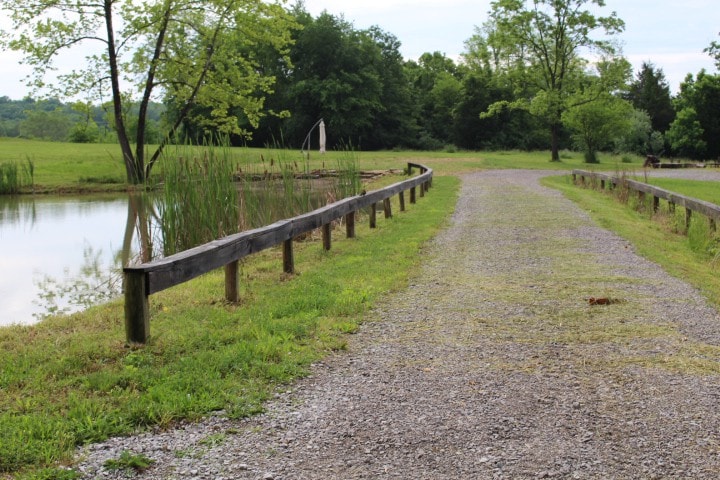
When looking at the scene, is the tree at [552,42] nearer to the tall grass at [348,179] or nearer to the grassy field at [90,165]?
the grassy field at [90,165]

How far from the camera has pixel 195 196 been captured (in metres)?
9.80

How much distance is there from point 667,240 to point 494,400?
9025 mm

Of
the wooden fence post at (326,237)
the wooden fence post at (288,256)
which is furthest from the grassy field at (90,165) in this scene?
the wooden fence post at (288,256)

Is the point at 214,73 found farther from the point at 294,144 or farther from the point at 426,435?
the point at 294,144

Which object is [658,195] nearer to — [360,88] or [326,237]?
[326,237]

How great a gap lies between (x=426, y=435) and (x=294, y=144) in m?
67.8

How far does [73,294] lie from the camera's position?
956 cm

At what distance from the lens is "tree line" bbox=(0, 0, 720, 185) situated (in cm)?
2636

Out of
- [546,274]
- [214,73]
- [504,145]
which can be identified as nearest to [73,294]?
[546,274]

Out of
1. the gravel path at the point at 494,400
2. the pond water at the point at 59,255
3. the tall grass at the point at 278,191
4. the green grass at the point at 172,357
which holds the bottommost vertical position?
the pond water at the point at 59,255

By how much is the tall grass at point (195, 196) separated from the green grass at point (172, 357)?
131cm

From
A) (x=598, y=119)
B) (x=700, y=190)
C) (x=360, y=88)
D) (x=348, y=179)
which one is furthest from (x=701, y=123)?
(x=348, y=179)

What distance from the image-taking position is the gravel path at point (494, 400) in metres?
3.30

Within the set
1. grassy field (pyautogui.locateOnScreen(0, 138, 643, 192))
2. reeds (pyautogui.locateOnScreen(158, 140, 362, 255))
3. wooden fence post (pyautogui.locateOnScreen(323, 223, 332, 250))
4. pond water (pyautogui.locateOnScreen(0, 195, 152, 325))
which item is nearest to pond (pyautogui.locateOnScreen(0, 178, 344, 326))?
pond water (pyautogui.locateOnScreen(0, 195, 152, 325))
